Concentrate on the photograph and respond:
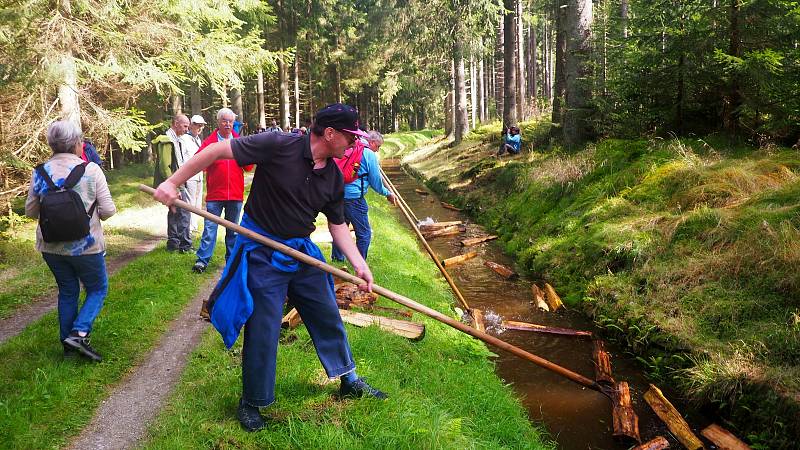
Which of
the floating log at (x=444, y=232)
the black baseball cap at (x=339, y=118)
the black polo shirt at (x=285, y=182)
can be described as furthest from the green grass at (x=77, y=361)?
the floating log at (x=444, y=232)

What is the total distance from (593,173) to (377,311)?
7.35 m

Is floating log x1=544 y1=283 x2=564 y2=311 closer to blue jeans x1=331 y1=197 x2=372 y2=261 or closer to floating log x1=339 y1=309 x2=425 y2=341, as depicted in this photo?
floating log x1=339 y1=309 x2=425 y2=341

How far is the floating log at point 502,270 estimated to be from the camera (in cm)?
1012

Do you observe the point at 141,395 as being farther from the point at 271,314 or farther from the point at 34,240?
the point at 34,240

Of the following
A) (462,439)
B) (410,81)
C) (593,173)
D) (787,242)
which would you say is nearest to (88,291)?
(462,439)

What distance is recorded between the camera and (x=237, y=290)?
3.68 meters

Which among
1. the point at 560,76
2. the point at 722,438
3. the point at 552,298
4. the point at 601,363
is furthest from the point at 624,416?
the point at 560,76

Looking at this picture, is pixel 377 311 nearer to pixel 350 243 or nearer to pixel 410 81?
pixel 350 243

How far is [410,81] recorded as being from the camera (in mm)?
28266

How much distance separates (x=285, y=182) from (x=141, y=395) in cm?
248

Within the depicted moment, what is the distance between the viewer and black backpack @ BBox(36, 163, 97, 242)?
4582 millimetres

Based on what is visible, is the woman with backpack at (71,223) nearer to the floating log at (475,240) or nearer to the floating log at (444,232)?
the floating log at (475,240)

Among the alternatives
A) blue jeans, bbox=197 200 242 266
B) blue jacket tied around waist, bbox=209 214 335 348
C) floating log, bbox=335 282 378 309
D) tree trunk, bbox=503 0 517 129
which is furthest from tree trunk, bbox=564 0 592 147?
blue jacket tied around waist, bbox=209 214 335 348

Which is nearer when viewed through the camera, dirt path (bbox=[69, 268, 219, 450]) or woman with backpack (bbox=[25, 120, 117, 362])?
dirt path (bbox=[69, 268, 219, 450])
